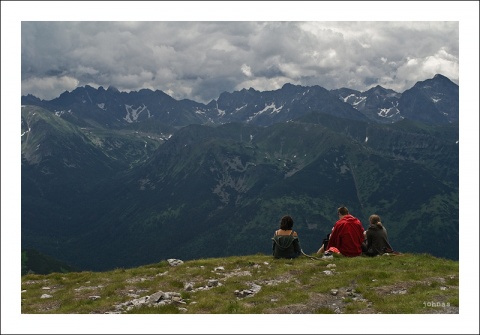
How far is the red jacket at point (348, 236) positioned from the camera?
29.0 m

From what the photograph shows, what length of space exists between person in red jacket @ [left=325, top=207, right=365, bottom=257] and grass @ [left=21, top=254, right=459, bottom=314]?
1.32 meters

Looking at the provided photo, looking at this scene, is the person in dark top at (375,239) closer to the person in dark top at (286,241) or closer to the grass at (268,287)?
the grass at (268,287)

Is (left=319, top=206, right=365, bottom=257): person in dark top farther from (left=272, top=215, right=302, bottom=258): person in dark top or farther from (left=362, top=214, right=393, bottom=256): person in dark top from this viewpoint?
(left=272, top=215, right=302, bottom=258): person in dark top

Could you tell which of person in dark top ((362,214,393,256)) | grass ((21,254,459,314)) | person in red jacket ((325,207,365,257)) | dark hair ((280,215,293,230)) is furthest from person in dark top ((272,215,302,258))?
person in dark top ((362,214,393,256))

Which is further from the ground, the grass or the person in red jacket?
the person in red jacket

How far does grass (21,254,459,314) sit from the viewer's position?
18.5m

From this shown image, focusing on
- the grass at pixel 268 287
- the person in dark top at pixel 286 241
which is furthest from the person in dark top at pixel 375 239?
the person in dark top at pixel 286 241

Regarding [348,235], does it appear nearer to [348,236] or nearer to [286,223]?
[348,236]

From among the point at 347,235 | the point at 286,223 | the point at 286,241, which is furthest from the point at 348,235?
the point at 286,223

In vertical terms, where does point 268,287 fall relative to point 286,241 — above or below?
below

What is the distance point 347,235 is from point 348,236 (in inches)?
3.8

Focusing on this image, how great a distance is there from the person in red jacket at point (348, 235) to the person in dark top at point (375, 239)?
17.4 inches

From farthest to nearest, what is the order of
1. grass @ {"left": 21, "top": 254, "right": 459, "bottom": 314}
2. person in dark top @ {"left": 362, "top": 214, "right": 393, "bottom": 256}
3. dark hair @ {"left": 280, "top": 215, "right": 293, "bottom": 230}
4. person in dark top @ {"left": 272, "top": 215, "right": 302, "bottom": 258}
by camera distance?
person in dark top @ {"left": 362, "top": 214, "right": 393, "bottom": 256}, person in dark top @ {"left": 272, "top": 215, "right": 302, "bottom": 258}, dark hair @ {"left": 280, "top": 215, "right": 293, "bottom": 230}, grass @ {"left": 21, "top": 254, "right": 459, "bottom": 314}

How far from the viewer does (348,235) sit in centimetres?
2953
